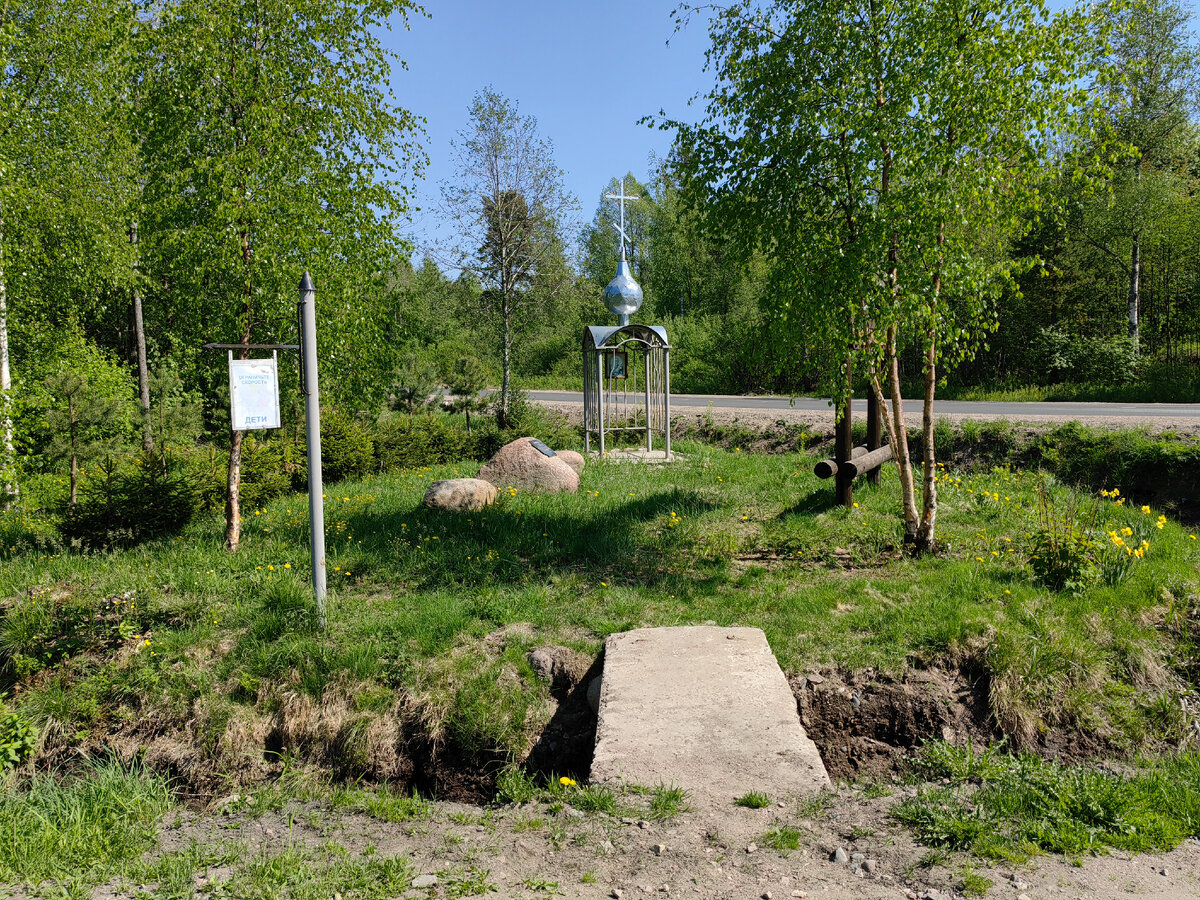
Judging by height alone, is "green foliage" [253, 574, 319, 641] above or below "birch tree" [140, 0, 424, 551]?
below

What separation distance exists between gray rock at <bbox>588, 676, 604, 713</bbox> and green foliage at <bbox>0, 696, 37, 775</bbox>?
3.86 meters

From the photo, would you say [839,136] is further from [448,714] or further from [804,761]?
[448,714]

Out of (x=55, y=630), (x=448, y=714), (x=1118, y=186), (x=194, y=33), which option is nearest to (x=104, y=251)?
(x=194, y=33)

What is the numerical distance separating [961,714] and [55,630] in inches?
276

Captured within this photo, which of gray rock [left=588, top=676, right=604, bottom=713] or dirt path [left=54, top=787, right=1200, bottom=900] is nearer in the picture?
dirt path [left=54, top=787, right=1200, bottom=900]

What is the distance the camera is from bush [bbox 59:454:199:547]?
27.8 ft

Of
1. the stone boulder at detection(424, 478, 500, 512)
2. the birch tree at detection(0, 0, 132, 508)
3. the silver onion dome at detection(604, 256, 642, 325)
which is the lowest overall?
the stone boulder at detection(424, 478, 500, 512)

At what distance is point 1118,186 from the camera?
68.2 feet

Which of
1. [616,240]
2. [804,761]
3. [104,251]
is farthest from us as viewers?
[616,240]

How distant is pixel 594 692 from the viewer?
5434 millimetres

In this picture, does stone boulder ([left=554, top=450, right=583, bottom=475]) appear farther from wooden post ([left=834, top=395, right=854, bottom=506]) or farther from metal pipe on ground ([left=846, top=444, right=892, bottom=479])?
metal pipe on ground ([left=846, top=444, right=892, bottom=479])

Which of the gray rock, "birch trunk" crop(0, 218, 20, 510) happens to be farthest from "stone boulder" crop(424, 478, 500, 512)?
"birch trunk" crop(0, 218, 20, 510)

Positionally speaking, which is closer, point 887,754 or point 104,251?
point 887,754

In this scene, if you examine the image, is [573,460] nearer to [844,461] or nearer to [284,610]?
[844,461]
